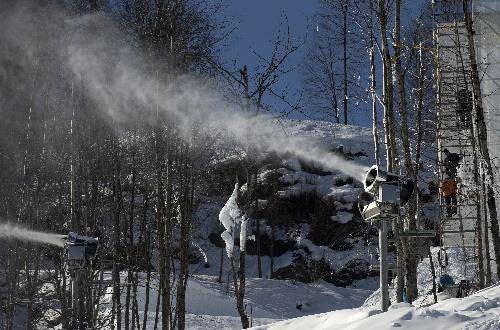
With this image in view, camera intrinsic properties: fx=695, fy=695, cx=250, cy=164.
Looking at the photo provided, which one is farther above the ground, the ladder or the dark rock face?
the ladder

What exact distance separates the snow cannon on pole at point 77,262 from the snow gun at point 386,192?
392cm

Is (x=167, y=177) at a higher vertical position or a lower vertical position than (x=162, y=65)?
lower

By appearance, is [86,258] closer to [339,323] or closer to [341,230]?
[339,323]

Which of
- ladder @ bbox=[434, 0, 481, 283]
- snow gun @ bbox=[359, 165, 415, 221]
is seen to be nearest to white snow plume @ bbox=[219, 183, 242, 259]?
ladder @ bbox=[434, 0, 481, 283]

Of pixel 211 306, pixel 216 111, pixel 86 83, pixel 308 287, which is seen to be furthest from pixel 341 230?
pixel 86 83

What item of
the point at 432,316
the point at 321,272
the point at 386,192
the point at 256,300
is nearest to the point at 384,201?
the point at 386,192

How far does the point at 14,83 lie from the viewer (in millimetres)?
16734

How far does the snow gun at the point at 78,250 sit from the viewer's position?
8.56 m

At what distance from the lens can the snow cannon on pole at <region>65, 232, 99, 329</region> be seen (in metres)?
8.45

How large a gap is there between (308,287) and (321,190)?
6.17m

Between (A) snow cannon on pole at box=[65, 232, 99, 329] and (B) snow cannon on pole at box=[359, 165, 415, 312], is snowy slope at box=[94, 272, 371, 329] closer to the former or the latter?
(A) snow cannon on pole at box=[65, 232, 99, 329]

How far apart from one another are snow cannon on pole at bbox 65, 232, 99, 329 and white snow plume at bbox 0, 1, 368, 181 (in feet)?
16.6

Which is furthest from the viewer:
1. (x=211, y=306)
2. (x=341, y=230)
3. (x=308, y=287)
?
(x=341, y=230)

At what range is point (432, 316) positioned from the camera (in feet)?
16.8
